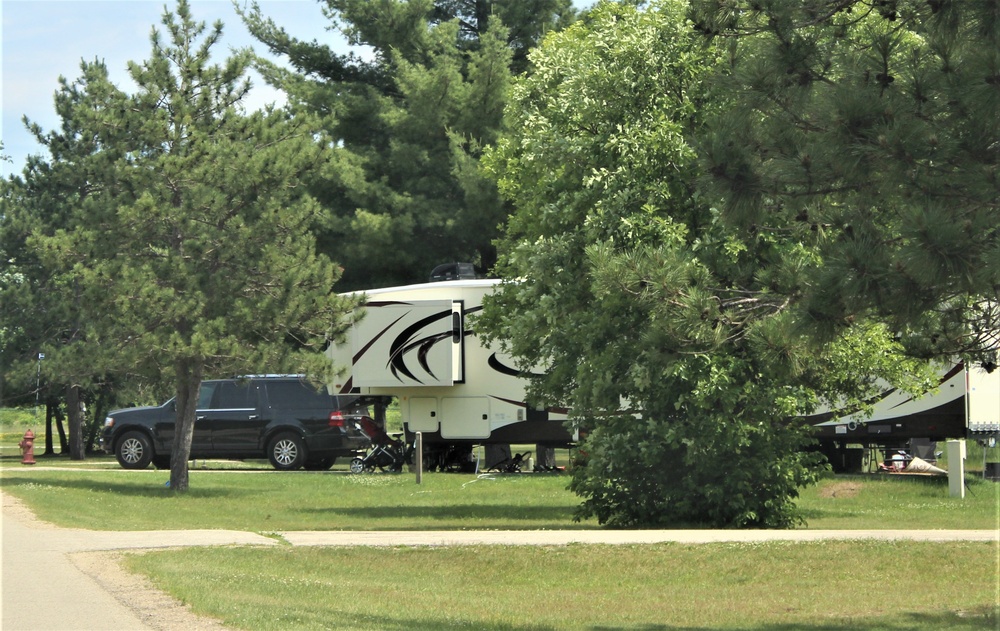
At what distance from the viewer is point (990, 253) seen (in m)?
7.40

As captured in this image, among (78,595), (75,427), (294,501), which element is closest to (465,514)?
(294,501)

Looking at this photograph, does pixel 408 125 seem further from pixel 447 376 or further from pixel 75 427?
pixel 75 427

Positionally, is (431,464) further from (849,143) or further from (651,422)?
(849,143)

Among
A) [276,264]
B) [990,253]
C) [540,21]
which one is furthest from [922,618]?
[540,21]

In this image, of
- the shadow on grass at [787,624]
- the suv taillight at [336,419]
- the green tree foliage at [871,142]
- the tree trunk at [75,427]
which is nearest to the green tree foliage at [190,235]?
the suv taillight at [336,419]

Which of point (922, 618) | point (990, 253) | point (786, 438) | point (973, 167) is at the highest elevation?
point (973, 167)

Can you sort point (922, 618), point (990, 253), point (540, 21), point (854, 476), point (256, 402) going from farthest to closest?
point (540, 21), point (256, 402), point (854, 476), point (922, 618), point (990, 253)

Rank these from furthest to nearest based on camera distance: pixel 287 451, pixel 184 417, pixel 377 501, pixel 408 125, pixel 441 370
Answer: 1. pixel 408 125
2. pixel 287 451
3. pixel 441 370
4. pixel 184 417
5. pixel 377 501

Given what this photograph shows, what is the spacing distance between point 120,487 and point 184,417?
168 centimetres

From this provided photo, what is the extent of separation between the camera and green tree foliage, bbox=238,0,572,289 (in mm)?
33562

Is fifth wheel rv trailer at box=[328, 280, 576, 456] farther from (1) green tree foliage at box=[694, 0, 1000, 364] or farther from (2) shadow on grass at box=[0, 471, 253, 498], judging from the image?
(1) green tree foliage at box=[694, 0, 1000, 364]

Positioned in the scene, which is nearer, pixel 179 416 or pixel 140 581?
pixel 140 581

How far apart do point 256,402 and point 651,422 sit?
1331cm

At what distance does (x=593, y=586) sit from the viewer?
1154cm
